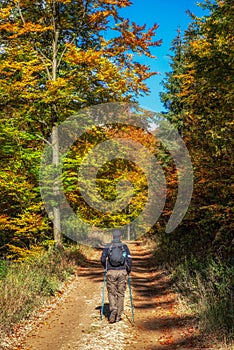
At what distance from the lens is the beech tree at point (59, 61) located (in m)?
15.1

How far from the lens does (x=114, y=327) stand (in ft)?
29.1

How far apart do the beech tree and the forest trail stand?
625 centimetres

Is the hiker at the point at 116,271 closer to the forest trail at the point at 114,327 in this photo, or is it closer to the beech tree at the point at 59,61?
the forest trail at the point at 114,327

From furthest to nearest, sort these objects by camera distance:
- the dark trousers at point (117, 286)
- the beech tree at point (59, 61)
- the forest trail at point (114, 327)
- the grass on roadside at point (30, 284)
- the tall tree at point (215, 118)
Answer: the beech tree at point (59, 61) < the tall tree at point (215, 118) < the dark trousers at point (117, 286) < the grass on roadside at point (30, 284) < the forest trail at point (114, 327)

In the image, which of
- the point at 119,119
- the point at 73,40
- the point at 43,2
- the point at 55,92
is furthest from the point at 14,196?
the point at 43,2

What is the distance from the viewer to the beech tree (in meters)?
15.1

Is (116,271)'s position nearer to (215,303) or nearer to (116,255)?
Result: (116,255)

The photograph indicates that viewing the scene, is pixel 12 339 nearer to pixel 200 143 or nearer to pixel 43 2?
pixel 200 143

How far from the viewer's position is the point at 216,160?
44.5 ft

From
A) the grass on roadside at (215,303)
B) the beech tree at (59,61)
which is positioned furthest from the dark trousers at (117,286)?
the beech tree at (59,61)

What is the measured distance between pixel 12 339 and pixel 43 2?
49.0ft

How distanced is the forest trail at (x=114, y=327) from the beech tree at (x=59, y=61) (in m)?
6.25

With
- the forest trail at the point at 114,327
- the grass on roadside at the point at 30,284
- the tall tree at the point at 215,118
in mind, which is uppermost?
the tall tree at the point at 215,118

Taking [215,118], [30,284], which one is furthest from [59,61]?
[30,284]
